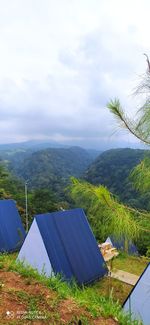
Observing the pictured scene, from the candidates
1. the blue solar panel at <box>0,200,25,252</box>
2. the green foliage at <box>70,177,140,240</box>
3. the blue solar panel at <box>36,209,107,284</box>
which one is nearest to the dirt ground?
the green foliage at <box>70,177,140,240</box>

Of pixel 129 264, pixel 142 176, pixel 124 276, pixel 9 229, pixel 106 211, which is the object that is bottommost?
pixel 129 264

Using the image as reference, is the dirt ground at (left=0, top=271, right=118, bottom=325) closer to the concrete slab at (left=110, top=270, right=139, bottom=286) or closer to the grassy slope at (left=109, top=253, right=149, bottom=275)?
the concrete slab at (left=110, top=270, right=139, bottom=286)

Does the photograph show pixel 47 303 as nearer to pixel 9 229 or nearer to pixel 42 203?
pixel 9 229

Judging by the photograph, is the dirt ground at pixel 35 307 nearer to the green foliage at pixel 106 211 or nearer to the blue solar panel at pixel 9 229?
the green foliage at pixel 106 211

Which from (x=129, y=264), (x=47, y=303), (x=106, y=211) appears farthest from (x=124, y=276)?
(x=47, y=303)

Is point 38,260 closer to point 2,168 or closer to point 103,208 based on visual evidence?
point 103,208
